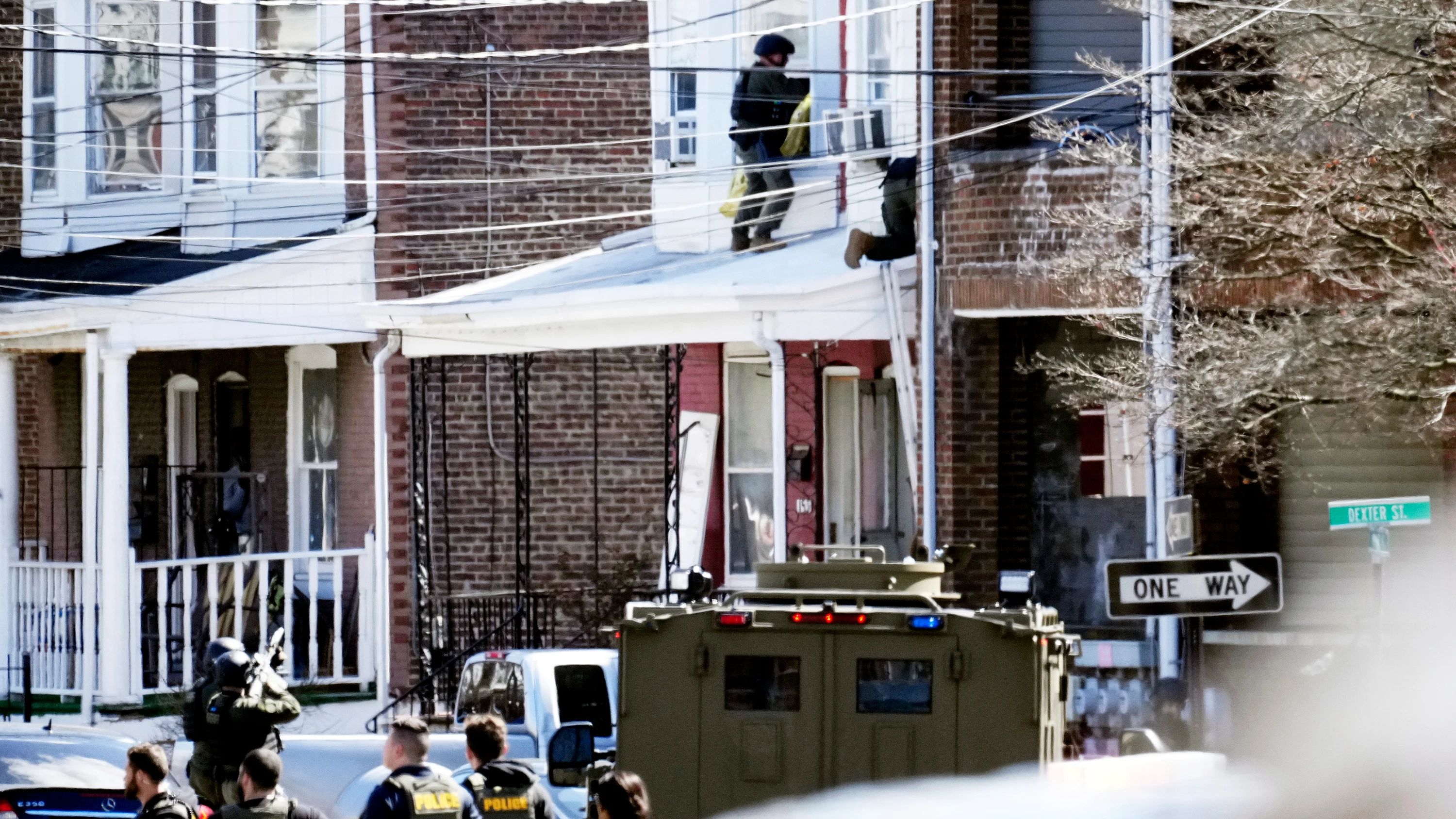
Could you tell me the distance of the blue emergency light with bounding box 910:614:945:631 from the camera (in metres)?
8.74

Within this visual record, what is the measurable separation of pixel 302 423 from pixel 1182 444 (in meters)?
10.0

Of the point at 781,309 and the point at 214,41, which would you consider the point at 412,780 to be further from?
the point at 214,41

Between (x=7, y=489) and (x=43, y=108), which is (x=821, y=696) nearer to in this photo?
(x=7, y=489)

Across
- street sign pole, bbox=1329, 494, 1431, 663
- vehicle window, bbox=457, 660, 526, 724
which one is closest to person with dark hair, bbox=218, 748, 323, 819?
vehicle window, bbox=457, 660, 526, 724

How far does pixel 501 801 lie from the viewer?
8.91 metres

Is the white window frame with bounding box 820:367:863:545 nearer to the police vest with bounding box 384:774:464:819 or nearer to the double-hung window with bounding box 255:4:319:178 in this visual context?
the double-hung window with bounding box 255:4:319:178

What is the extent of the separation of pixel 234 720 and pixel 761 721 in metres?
3.15

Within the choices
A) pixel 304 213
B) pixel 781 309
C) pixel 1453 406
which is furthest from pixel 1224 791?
pixel 304 213

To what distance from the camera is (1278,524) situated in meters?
17.0

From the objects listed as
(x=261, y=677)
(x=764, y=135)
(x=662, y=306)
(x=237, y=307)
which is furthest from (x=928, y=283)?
(x=261, y=677)

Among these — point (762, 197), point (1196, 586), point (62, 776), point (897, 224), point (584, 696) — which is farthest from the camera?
point (762, 197)

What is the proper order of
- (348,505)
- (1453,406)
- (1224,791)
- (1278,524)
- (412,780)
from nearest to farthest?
(1224,791) < (412,780) < (1453,406) < (1278,524) < (348,505)

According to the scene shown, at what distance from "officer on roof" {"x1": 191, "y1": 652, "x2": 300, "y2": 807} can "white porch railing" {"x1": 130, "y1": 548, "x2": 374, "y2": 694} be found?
830 cm

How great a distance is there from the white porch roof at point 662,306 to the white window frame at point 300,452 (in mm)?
3106
